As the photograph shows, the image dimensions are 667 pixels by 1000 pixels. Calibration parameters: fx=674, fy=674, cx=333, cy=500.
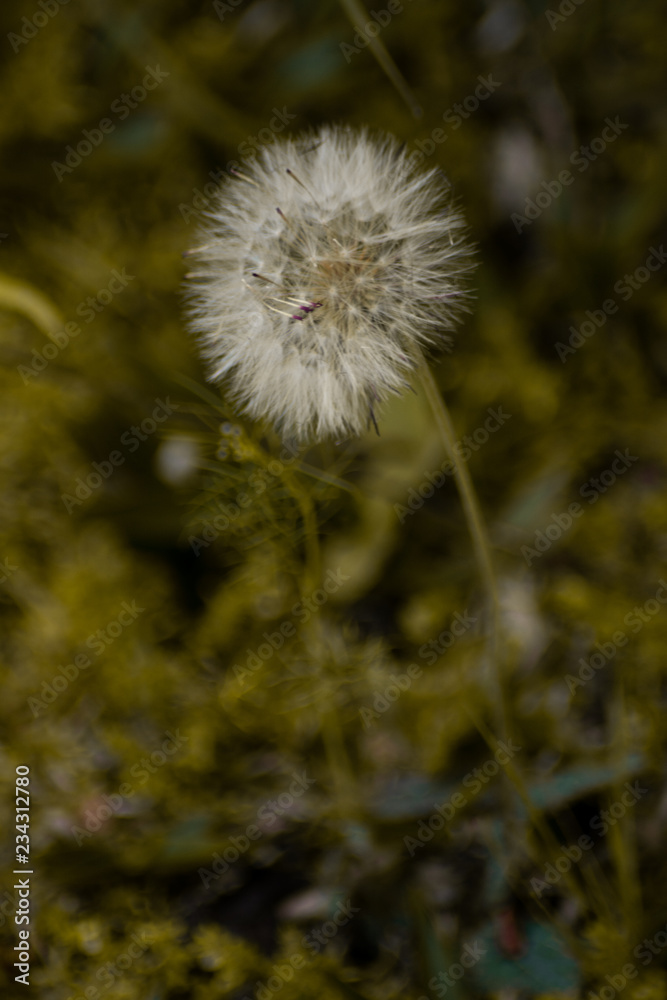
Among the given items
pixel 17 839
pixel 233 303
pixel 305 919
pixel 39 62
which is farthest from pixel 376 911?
Result: pixel 39 62

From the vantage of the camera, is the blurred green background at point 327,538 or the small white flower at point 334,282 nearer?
the small white flower at point 334,282

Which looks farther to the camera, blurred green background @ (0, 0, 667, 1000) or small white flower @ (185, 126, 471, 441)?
blurred green background @ (0, 0, 667, 1000)

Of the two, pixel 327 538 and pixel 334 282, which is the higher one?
pixel 334 282

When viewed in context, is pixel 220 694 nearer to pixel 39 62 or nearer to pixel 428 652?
pixel 428 652

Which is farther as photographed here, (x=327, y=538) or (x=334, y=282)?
(x=327, y=538)
